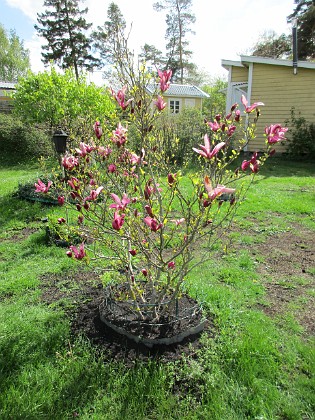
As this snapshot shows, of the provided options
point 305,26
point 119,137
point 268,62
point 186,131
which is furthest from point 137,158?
point 305,26

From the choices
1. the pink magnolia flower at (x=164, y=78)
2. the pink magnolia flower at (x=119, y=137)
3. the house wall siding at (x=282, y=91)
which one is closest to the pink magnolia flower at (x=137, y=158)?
the pink magnolia flower at (x=119, y=137)

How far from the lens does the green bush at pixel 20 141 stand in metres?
12.1

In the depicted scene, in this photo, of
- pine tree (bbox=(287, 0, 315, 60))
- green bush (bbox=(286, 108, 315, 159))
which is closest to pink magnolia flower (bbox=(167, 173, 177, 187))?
green bush (bbox=(286, 108, 315, 159))

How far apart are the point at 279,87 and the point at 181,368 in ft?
40.1

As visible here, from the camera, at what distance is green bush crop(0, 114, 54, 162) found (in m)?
12.1

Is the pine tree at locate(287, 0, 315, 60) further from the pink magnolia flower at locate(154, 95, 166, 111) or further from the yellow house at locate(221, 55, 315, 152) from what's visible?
the pink magnolia flower at locate(154, 95, 166, 111)

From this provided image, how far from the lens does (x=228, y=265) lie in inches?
142

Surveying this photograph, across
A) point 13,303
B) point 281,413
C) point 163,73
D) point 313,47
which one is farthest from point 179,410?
point 313,47

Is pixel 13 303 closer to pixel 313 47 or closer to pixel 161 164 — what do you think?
pixel 161 164

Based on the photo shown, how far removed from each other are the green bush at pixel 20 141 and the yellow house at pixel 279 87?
808 centimetres

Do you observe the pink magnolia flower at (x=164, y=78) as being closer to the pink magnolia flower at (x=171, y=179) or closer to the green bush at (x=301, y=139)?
the pink magnolia flower at (x=171, y=179)

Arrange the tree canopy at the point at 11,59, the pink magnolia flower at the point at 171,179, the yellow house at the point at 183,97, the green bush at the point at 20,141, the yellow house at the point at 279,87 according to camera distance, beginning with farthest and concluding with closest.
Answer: the tree canopy at the point at 11,59, the yellow house at the point at 183,97, the green bush at the point at 20,141, the yellow house at the point at 279,87, the pink magnolia flower at the point at 171,179

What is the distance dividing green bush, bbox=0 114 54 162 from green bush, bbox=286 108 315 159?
9.08 meters

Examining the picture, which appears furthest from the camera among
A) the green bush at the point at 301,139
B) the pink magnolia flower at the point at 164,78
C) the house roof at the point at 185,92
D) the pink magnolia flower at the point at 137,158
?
the house roof at the point at 185,92
